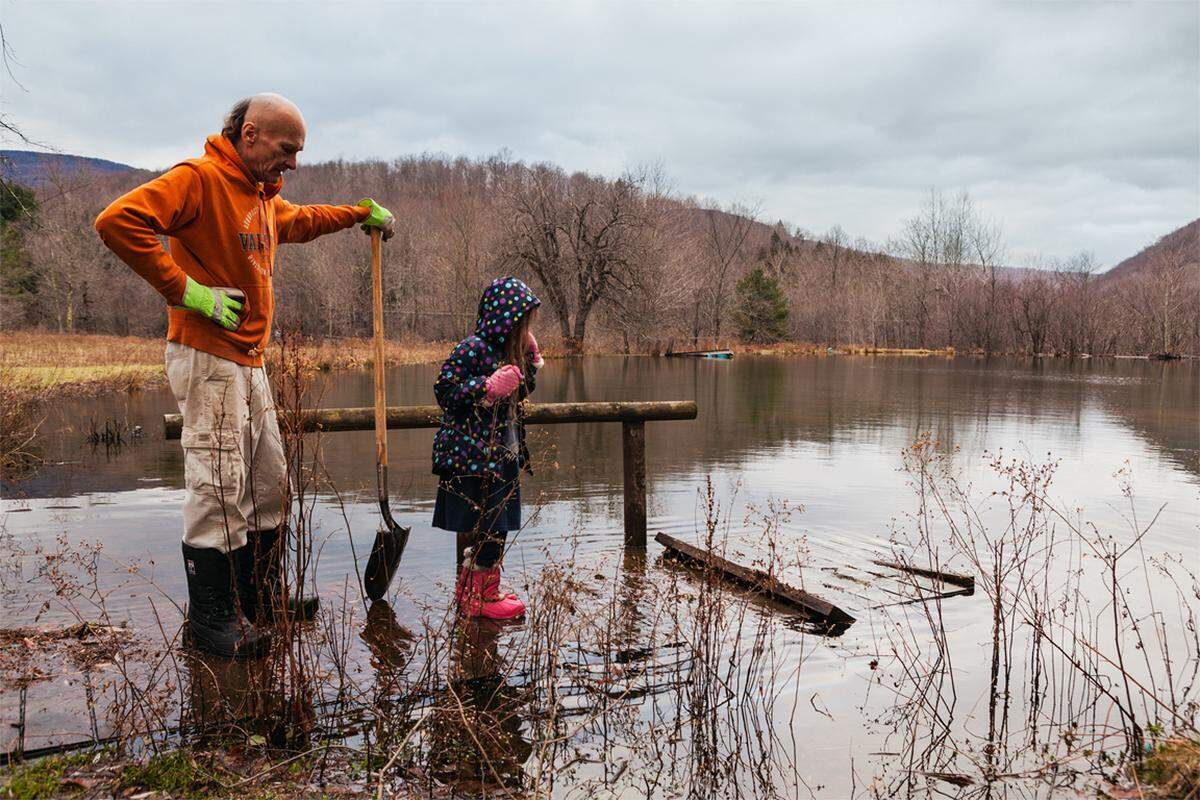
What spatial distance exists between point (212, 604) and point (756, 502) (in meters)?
6.30

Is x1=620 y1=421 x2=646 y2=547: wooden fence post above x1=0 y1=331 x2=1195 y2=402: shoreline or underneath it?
underneath

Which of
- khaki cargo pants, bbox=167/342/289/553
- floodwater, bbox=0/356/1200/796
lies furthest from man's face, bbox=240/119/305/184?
floodwater, bbox=0/356/1200/796

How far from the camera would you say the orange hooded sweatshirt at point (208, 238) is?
3.48 metres

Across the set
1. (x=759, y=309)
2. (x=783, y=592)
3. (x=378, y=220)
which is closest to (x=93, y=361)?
(x=378, y=220)

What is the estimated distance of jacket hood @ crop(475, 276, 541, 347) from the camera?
4617 mm

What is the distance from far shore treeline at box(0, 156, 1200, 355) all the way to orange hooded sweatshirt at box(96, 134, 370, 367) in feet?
119

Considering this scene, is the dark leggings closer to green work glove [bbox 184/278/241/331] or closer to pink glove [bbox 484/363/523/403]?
pink glove [bbox 484/363/523/403]

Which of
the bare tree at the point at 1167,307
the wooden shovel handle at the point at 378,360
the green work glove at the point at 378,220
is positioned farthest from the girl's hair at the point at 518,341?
the bare tree at the point at 1167,307

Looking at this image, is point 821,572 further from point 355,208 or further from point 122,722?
point 122,722

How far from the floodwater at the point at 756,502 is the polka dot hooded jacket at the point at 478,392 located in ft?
1.44

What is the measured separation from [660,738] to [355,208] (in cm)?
325

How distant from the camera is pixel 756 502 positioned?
923 cm

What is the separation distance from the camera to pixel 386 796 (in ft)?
9.59

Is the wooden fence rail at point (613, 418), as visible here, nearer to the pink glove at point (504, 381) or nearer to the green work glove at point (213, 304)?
the pink glove at point (504, 381)
